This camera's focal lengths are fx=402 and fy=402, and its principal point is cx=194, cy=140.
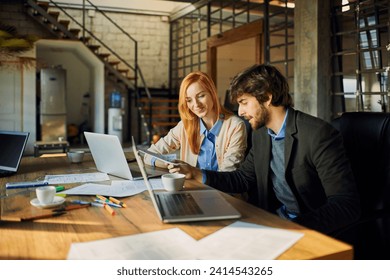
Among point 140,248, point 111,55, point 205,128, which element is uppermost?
point 111,55

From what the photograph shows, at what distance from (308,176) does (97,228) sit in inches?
33.4

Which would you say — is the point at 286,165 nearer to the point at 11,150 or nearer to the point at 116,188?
the point at 116,188

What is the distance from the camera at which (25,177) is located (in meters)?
1.91

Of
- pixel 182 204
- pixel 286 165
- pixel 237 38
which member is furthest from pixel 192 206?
pixel 237 38

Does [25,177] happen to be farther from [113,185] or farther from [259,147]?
[259,147]

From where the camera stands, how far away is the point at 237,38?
251 inches

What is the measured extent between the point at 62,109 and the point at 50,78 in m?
0.64

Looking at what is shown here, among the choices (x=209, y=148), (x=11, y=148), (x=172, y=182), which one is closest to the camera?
(x=172, y=182)

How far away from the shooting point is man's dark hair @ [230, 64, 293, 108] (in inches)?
63.2

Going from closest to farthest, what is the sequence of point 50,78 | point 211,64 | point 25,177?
point 25,177 → point 211,64 → point 50,78

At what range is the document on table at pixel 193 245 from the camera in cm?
91

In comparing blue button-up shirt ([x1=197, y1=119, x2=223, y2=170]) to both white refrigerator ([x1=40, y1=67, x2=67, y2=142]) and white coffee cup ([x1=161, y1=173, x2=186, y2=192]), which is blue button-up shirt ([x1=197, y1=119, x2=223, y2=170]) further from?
white refrigerator ([x1=40, y1=67, x2=67, y2=142])

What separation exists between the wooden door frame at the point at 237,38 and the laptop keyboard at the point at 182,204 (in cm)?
464
